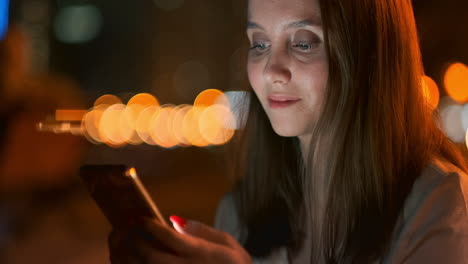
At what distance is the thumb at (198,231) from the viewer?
5.55 feet

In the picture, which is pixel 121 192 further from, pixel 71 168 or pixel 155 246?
pixel 71 168

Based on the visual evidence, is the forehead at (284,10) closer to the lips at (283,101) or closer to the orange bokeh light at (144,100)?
the lips at (283,101)

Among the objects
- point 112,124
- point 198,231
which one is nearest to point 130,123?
point 112,124

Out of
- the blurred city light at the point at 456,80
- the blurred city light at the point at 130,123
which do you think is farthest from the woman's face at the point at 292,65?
the blurred city light at the point at 130,123

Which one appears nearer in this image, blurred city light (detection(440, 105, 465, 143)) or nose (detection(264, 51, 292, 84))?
nose (detection(264, 51, 292, 84))

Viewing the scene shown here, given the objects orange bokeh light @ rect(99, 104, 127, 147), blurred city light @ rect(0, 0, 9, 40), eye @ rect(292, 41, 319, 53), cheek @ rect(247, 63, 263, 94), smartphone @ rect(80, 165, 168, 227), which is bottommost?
orange bokeh light @ rect(99, 104, 127, 147)

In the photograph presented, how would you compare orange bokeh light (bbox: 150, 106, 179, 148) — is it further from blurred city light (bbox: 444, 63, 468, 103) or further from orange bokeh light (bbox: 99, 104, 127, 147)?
blurred city light (bbox: 444, 63, 468, 103)

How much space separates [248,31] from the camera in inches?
93.5

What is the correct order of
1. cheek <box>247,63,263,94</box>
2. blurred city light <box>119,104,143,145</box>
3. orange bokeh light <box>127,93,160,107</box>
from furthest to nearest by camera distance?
1. orange bokeh light <box>127,93,160,107</box>
2. blurred city light <box>119,104,143,145</box>
3. cheek <box>247,63,263,94</box>

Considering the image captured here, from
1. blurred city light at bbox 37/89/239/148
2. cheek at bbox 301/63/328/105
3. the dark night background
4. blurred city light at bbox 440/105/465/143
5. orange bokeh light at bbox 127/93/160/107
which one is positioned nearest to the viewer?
cheek at bbox 301/63/328/105

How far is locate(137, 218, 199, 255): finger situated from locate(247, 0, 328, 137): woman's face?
79 cm

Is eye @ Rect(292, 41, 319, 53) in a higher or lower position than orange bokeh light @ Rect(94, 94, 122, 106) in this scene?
higher

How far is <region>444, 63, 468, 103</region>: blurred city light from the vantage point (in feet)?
37.6

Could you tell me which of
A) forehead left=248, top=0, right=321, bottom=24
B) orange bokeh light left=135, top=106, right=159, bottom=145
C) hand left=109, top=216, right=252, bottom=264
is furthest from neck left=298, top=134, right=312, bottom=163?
orange bokeh light left=135, top=106, right=159, bottom=145
